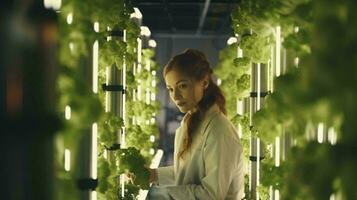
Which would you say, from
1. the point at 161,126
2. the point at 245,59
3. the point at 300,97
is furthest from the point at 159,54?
the point at 300,97

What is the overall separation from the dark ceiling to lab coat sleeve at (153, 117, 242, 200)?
13.5 ft

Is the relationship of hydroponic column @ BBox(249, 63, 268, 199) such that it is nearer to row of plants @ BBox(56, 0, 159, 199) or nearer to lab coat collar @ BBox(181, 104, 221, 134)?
lab coat collar @ BBox(181, 104, 221, 134)

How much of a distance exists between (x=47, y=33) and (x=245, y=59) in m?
3.72

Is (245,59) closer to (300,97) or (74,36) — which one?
(74,36)

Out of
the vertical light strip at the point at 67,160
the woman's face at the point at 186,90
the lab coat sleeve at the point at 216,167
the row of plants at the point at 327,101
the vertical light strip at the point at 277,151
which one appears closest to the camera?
the row of plants at the point at 327,101

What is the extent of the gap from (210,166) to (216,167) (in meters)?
0.05

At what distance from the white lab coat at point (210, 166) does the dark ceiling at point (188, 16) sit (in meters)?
3.98

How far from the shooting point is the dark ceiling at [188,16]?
27.3 ft

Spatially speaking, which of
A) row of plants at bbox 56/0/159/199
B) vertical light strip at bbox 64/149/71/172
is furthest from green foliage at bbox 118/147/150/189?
vertical light strip at bbox 64/149/71/172

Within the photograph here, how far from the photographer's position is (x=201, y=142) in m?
3.50

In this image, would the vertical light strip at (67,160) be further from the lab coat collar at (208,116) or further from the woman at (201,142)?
the lab coat collar at (208,116)

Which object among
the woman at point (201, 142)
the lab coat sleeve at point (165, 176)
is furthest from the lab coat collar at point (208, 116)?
the lab coat sleeve at point (165, 176)

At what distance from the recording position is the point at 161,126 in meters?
14.3

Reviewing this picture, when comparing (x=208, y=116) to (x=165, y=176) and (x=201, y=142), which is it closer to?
(x=201, y=142)
